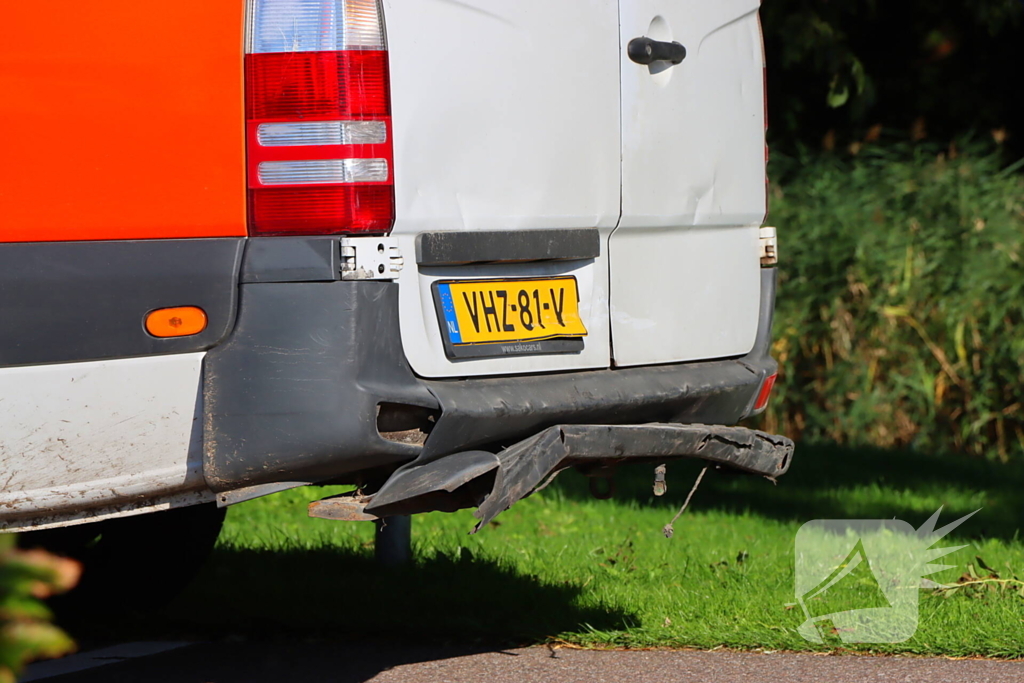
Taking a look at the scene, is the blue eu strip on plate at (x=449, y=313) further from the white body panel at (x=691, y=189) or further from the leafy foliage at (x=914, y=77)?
the leafy foliage at (x=914, y=77)

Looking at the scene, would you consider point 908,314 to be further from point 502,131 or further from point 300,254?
point 300,254

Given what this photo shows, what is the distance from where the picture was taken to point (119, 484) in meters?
2.90

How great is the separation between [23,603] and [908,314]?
770cm

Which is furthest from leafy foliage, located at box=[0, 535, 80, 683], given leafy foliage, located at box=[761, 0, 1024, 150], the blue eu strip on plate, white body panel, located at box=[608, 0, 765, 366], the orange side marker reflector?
leafy foliage, located at box=[761, 0, 1024, 150]

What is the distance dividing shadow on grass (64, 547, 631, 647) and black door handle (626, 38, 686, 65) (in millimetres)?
1719

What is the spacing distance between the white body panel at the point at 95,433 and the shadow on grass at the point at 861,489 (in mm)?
3226

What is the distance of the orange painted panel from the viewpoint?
9.13 feet

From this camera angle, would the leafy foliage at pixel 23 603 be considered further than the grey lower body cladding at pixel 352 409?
No

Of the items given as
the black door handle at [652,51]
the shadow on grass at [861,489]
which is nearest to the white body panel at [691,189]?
the black door handle at [652,51]

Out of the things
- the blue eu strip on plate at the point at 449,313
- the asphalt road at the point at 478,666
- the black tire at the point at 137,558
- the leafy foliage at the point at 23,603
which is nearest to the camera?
the leafy foliage at the point at 23,603

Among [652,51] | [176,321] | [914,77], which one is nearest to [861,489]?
[652,51]

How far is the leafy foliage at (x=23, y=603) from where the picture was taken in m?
1.20

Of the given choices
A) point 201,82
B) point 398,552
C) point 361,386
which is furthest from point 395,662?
point 201,82

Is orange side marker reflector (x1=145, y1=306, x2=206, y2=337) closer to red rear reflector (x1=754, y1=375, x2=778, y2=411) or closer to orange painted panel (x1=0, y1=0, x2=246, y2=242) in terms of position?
orange painted panel (x1=0, y1=0, x2=246, y2=242)
